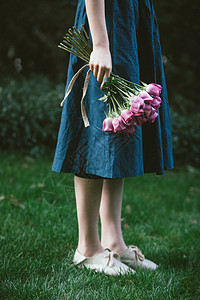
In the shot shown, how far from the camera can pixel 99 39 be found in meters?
1.22

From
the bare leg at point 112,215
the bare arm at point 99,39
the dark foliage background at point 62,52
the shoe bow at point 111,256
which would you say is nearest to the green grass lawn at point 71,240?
the shoe bow at point 111,256

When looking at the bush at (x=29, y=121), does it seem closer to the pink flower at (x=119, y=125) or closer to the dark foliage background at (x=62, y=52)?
the dark foliage background at (x=62, y=52)

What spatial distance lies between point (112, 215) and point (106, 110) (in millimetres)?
513

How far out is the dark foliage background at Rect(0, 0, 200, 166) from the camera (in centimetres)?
488

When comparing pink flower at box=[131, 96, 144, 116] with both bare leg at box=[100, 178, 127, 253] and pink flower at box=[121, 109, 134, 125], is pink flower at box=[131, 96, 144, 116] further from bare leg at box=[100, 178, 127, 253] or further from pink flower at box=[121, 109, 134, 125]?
bare leg at box=[100, 178, 127, 253]

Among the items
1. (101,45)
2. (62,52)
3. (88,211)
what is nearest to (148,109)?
(101,45)

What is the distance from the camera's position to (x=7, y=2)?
215 inches

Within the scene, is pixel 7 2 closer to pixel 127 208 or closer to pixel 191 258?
pixel 127 208

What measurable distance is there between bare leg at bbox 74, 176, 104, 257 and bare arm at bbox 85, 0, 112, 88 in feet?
1.43

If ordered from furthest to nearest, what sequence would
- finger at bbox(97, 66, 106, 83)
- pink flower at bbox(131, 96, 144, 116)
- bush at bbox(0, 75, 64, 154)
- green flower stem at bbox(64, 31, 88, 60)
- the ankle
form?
bush at bbox(0, 75, 64, 154) < the ankle < green flower stem at bbox(64, 31, 88, 60) < finger at bbox(97, 66, 106, 83) < pink flower at bbox(131, 96, 144, 116)

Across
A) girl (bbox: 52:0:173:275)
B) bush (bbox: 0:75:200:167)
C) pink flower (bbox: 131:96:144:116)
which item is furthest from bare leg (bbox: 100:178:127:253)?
bush (bbox: 0:75:200:167)

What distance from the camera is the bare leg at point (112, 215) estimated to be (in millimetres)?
1534

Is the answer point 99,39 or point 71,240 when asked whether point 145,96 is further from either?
point 71,240

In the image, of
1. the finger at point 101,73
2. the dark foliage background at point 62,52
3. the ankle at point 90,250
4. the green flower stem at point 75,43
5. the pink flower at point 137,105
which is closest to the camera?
the pink flower at point 137,105
